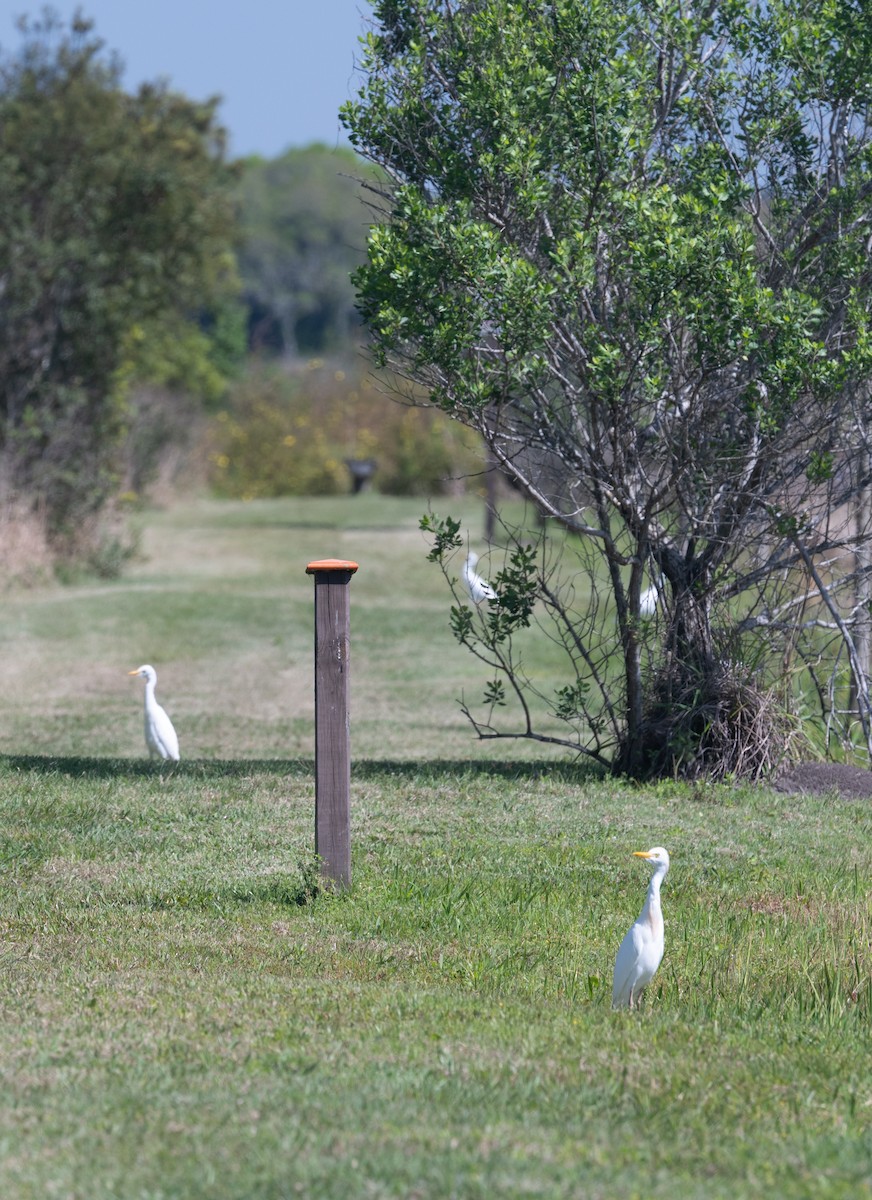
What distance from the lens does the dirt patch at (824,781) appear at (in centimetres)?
851

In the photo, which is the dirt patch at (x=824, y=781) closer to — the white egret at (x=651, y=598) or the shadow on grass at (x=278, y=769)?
the shadow on grass at (x=278, y=769)

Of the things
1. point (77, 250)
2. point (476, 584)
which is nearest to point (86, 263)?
point (77, 250)

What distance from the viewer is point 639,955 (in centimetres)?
514

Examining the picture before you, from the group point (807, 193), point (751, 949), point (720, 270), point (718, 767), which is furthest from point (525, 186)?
point (751, 949)

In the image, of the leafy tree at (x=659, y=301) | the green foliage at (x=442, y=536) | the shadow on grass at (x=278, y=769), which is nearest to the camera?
the leafy tree at (x=659, y=301)

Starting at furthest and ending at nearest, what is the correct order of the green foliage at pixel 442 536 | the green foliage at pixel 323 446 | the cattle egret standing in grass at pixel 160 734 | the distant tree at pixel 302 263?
the distant tree at pixel 302 263
the green foliage at pixel 323 446
the cattle egret standing in grass at pixel 160 734
the green foliage at pixel 442 536

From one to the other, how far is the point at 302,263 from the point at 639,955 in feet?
278

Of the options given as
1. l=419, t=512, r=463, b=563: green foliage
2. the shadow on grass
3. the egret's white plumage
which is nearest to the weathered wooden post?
l=419, t=512, r=463, b=563: green foliage

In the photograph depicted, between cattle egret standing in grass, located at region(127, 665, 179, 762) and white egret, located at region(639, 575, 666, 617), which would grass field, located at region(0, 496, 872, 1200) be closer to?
cattle egret standing in grass, located at region(127, 665, 179, 762)

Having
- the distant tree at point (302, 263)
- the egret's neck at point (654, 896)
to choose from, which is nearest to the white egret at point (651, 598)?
the egret's neck at point (654, 896)

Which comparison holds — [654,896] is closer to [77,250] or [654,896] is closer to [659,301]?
[659,301]

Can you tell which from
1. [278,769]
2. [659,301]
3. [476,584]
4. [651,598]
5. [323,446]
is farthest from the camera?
[323,446]

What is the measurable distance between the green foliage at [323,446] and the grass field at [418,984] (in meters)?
23.2

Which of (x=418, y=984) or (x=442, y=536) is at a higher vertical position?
(x=442, y=536)
